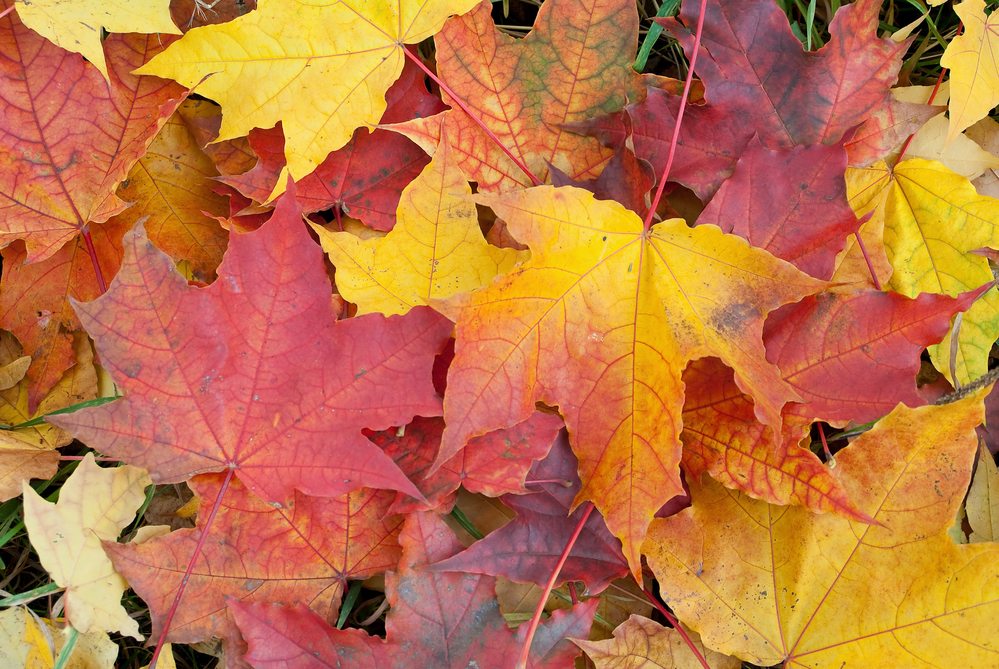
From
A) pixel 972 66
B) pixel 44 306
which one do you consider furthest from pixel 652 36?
pixel 44 306

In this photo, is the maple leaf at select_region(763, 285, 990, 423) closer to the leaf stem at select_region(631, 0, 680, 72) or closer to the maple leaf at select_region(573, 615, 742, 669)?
the maple leaf at select_region(573, 615, 742, 669)

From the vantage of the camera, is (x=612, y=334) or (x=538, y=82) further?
(x=538, y=82)

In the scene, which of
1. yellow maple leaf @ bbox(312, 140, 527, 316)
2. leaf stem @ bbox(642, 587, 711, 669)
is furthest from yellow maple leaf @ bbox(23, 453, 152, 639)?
leaf stem @ bbox(642, 587, 711, 669)

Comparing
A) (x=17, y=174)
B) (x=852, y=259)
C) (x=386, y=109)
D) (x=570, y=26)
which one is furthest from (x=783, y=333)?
(x=17, y=174)

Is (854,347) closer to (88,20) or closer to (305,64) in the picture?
(305,64)

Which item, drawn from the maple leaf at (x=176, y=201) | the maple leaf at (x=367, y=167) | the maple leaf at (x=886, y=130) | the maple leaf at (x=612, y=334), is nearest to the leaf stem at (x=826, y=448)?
the maple leaf at (x=612, y=334)

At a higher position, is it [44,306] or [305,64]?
[305,64]

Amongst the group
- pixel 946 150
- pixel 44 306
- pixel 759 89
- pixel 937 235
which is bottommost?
pixel 44 306
